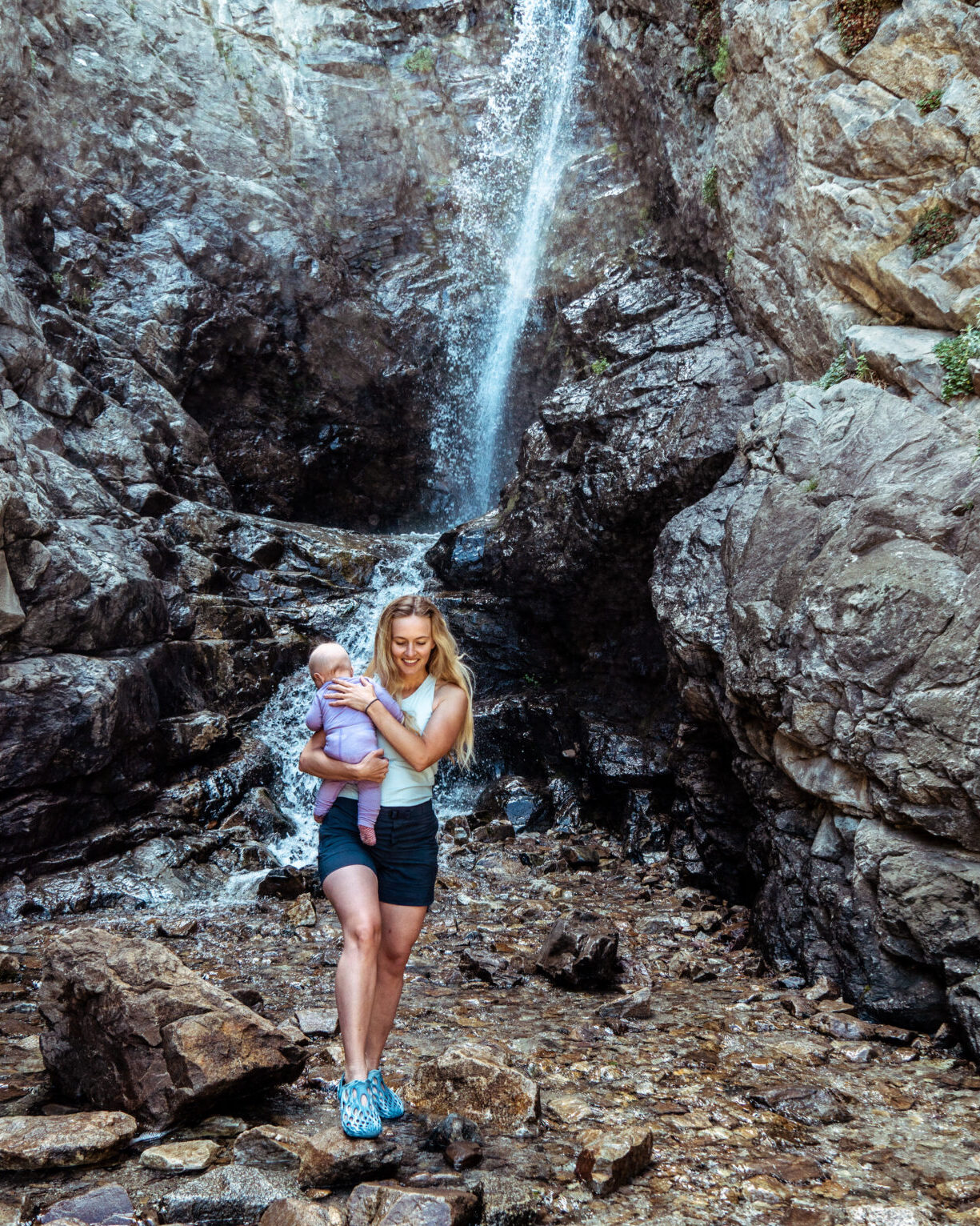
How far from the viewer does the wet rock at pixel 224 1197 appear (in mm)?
3045

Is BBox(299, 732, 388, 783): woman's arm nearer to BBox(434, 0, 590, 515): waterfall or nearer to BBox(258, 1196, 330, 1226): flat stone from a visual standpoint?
BBox(258, 1196, 330, 1226): flat stone

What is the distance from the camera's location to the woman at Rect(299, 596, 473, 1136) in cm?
364

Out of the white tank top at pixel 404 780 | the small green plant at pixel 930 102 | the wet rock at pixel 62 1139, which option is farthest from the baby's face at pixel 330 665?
the small green plant at pixel 930 102

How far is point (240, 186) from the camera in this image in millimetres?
20672

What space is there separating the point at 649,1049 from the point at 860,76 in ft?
31.5

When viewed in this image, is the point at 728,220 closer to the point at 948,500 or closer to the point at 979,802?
the point at 948,500

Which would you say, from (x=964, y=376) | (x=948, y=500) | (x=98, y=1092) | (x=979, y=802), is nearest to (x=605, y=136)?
(x=964, y=376)

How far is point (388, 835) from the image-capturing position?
12.7ft

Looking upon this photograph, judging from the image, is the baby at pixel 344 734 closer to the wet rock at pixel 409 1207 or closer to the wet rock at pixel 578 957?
the wet rock at pixel 409 1207

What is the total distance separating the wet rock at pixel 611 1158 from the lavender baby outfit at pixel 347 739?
1600 millimetres

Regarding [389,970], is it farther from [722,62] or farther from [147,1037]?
[722,62]

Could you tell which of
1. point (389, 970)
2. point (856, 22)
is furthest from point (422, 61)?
point (389, 970)

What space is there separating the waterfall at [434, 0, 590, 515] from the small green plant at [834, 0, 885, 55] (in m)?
10.7

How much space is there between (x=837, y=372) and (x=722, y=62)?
5.85m
